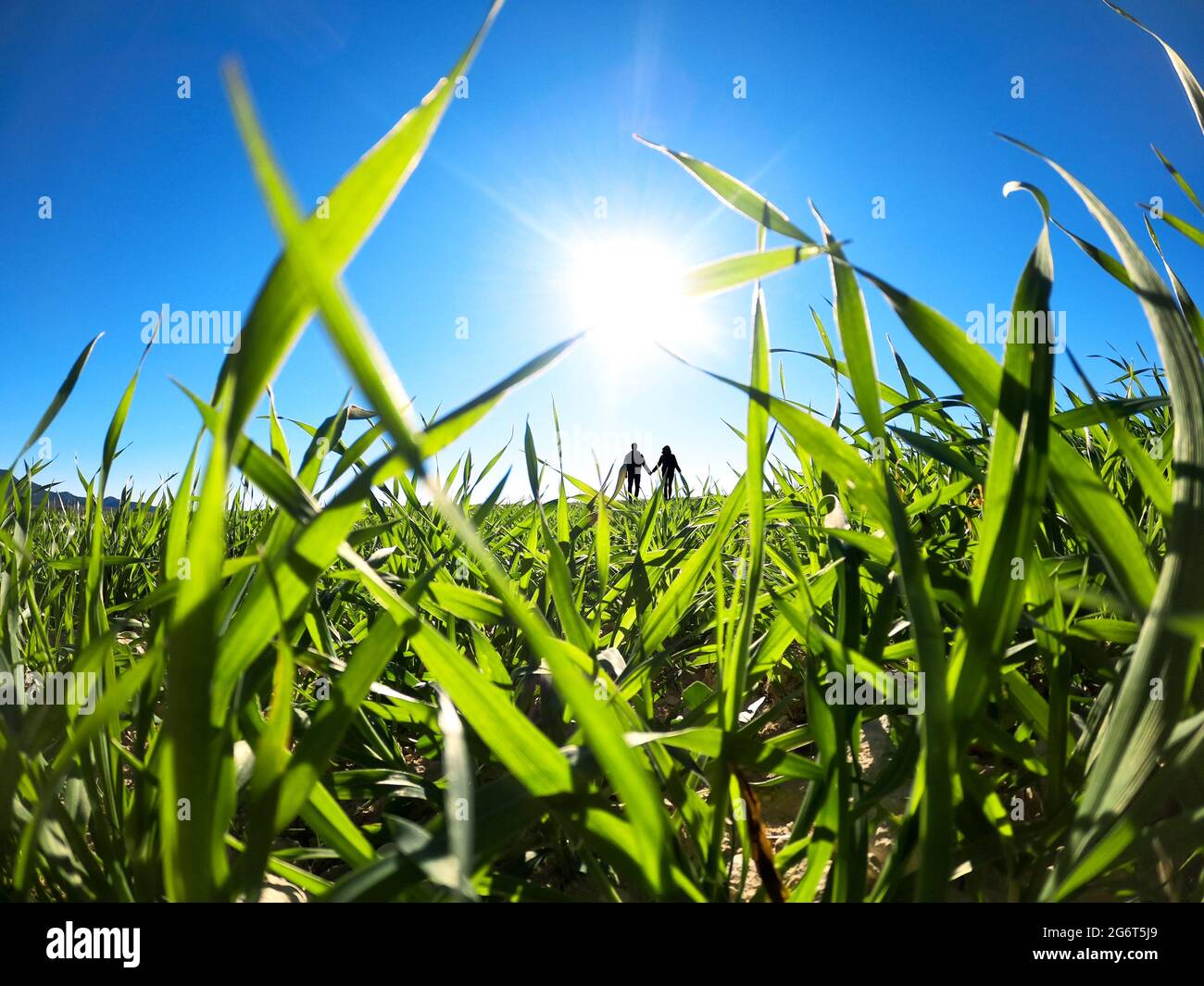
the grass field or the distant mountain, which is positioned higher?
the distant mountain

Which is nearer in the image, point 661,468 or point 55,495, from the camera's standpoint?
point 55,495

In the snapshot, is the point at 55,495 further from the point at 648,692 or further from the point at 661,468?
the point at 661,468

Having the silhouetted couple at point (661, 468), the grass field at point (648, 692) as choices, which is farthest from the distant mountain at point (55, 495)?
the silhouetted couple at point (661, 468)

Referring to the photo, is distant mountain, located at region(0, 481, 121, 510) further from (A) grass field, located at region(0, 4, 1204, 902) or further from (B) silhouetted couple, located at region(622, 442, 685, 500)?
(B) silhouetted couple, located at region(622, 442, 685, 500)

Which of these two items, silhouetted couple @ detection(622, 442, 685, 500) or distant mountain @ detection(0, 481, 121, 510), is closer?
distant mountain @ detection(0, 481, 121, 510)

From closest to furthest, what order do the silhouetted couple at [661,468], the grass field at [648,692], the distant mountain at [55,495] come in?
the grass field at [648,692]
the distant mountain at [55,495]
the silhouetted couple at [661,468]

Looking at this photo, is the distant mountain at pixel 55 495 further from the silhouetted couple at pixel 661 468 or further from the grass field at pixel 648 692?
the silhouetted couple at pixel 661 468

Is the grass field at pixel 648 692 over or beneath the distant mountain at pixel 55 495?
beneath

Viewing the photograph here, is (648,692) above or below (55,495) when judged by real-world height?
below

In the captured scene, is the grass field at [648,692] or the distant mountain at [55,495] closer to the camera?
the grass field at [648,692]

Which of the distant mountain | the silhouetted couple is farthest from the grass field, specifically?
the silhouetted couple

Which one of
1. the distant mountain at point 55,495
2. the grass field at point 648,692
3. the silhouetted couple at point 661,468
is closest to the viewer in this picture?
the grass field at point 648,692

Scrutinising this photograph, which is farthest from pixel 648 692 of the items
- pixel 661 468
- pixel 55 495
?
pixel 661 468
